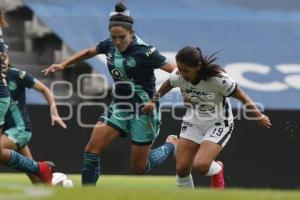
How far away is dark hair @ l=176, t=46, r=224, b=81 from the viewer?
9.35m

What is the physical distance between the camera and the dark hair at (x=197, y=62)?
9352 millimetres

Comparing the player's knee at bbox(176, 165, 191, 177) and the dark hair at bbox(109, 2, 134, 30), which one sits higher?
the dark hair at bbox(109, 2, 134, 30)

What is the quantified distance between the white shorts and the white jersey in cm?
5

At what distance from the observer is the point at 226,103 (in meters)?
9.95

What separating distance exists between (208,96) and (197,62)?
0.49 metres

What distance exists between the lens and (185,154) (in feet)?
32.3

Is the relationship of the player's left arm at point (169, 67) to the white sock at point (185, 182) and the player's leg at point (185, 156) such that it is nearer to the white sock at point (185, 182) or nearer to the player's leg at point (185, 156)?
the player's leg at point (185, 156)

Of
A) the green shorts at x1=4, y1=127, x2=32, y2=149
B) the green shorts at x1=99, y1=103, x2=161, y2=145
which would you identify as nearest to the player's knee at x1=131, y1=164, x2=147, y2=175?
the green shorts at x1=99, y1=103, x2=161, y2=145

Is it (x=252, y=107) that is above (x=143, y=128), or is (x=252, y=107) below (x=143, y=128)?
above

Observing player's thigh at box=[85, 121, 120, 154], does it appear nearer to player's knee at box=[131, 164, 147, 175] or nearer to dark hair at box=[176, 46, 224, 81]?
player's knee at box=[131, 164, 147, 175]

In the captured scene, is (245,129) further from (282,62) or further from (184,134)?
(184,134)

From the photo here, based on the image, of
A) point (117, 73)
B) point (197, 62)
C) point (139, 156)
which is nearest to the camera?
point (197, 62)

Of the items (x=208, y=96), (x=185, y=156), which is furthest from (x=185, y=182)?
(x=208, y=96)

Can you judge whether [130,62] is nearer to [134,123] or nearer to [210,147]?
[134,123]
